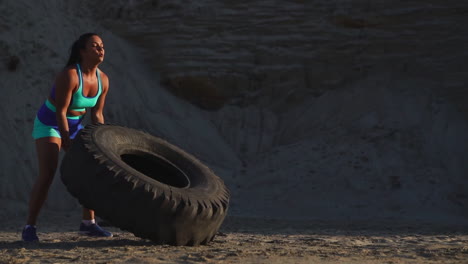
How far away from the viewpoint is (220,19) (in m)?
13.8

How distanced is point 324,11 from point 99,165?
31.3ft

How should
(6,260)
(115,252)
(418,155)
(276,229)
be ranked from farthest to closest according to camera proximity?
(418,155), (276,229), (115,252), (6,260)

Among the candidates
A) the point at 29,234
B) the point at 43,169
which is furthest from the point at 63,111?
the point at 29,234

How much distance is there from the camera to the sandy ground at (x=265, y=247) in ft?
14.2

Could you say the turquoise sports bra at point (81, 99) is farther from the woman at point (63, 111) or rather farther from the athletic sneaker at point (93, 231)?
the athletic sneaker at point (93, 231)

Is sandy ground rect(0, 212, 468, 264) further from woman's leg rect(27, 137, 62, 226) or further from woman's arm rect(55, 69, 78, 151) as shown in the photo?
woman's arm rect(55, 69, 78, 151)

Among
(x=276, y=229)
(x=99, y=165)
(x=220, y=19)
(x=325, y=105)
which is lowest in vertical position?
(x=276, y=229)

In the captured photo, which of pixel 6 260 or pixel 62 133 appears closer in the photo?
pixel 6 260

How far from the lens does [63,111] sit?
531cm

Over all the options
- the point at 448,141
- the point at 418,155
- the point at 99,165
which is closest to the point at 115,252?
the point at 99,165

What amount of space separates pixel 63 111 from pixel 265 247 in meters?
1.99

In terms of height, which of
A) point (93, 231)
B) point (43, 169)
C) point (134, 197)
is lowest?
point (93, 231)

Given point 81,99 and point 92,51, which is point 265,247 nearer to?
point 81,99

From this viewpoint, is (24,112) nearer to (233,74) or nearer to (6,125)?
(6,125)
